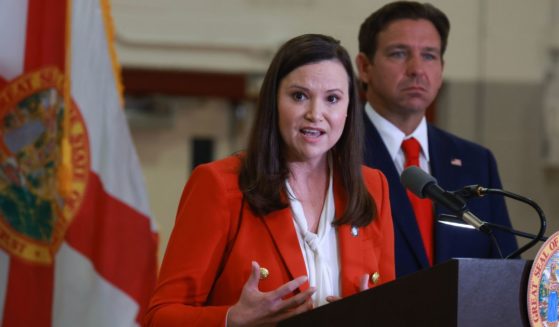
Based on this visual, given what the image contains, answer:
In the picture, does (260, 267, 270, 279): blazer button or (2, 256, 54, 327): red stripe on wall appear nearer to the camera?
(260, 267, 270, 279): blazer button

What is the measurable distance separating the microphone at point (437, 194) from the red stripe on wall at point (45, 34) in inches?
76.9

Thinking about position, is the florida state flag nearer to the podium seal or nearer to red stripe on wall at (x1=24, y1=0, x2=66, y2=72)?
red stripe on wall at (x1=24, y1=0, x2=66, y2=72)

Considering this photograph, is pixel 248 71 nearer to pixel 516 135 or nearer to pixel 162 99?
pixel 162 99

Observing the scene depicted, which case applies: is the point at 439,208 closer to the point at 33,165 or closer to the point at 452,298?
the point at 452,298

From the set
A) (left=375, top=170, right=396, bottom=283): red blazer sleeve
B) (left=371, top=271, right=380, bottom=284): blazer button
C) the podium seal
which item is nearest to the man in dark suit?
(left=375, top=170, right=396, bottom=283): red blazer sleeve

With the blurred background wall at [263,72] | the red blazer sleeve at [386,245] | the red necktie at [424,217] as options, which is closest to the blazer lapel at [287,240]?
the red blazer sleeve at [386,245]

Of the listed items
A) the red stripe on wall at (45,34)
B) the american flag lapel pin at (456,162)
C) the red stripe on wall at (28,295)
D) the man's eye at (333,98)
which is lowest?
the red stripe on wall at (28,295)

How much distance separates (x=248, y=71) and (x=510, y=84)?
171 cm

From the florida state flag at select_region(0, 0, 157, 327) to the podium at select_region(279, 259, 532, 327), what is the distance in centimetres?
204

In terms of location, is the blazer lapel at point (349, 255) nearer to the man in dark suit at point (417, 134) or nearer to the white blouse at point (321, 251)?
the white blouse at point (321, 251)

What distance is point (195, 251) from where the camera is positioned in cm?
203

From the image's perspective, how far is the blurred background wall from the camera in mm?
6027

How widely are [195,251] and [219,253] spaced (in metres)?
0.05

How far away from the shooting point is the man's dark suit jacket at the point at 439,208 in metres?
2.73
